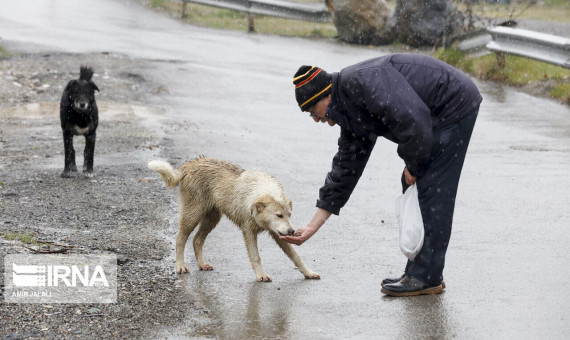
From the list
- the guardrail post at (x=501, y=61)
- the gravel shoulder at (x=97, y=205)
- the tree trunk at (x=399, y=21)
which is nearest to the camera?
the gravel shoulder at (x=97, y=205)

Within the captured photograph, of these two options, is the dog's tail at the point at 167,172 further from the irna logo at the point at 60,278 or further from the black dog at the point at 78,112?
the black dog at the point at 78,112

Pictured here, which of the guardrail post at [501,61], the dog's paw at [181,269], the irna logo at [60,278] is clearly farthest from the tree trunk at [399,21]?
the irna logo at [60,278]

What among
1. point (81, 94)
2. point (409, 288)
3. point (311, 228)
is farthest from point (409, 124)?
point (81, 94)

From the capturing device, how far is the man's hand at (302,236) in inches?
235

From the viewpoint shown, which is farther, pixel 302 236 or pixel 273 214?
pixel 273 214

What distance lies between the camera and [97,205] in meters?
8.41

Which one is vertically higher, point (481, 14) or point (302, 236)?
point (302, 236)

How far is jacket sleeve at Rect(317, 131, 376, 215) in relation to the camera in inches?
230

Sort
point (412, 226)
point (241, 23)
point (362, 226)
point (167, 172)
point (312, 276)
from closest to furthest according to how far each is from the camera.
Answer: point (412, 226)
point (312, 276)
point (167, 172)
point (362, 226)
point (241, 23)

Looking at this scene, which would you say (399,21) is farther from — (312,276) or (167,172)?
(312,276)

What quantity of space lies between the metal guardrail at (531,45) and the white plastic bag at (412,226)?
9.51 m

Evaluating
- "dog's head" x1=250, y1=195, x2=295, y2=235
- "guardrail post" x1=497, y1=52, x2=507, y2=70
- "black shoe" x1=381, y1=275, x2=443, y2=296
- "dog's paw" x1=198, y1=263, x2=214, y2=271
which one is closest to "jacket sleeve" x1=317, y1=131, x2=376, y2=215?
"dog's head" x1=250, y1=195, x2=295, y2=235

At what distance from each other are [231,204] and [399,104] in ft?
5.85

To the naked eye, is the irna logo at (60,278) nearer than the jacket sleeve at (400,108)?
No
